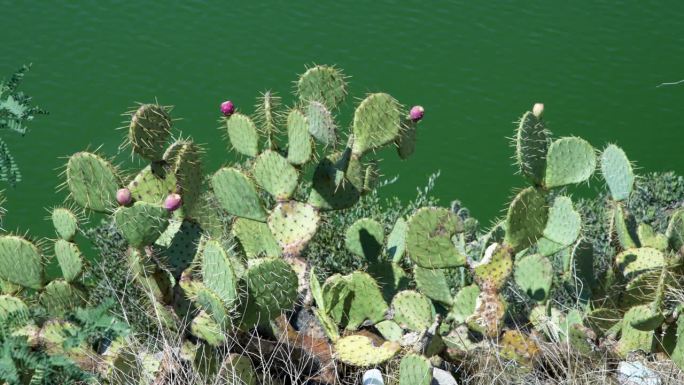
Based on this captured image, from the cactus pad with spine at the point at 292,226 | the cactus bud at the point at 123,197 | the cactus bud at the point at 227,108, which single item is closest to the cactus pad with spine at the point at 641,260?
the cactus pad with spine at the point at 292,226

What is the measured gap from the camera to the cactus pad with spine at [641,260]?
4.18 meters

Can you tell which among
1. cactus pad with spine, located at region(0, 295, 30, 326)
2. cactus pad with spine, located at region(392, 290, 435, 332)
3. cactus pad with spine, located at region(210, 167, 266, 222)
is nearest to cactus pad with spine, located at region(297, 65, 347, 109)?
cactus pad with spine, located at region(210, 167, 266, 222)

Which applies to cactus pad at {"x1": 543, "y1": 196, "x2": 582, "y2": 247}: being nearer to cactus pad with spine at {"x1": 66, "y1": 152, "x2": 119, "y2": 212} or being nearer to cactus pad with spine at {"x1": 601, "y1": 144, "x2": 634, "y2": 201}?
cactus pad with spine at {"x1": 601, "y1": 144, "x2": 634, "y2": 201}

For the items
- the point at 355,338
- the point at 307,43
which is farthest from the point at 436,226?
the point at 307,43

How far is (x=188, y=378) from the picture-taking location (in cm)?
339

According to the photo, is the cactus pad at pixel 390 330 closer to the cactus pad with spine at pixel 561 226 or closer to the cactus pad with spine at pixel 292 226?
the cactus pad with spine at pixel 292 226

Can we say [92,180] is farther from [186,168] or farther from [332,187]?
[332,187]

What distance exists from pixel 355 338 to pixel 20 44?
603 cm

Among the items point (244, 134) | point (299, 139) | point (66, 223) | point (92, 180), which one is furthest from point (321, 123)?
point (66, 223)

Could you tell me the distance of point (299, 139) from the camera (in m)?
3.87

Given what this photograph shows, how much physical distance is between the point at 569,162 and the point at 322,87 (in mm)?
961

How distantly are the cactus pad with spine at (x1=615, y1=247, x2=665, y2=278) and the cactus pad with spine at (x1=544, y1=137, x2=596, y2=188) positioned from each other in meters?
0.41

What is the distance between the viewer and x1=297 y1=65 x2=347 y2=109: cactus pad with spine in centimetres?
409

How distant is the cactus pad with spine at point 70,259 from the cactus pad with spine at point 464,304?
4.49 feet
